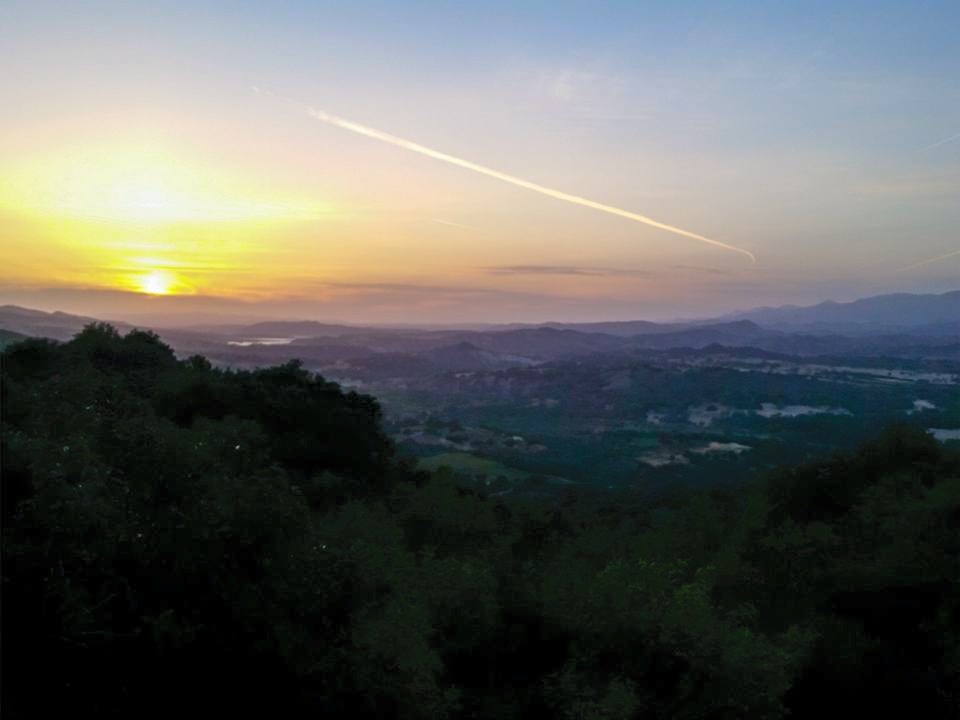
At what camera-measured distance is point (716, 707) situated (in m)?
10.1

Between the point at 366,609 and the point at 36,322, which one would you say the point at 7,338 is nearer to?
the point at 36,322

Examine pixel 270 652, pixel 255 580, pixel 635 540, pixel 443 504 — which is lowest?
pixel 635 540

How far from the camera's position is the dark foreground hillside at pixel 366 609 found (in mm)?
7449

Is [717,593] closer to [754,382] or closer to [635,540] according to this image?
[635,540]

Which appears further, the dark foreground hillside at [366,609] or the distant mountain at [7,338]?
the distant mountain at [7,338]

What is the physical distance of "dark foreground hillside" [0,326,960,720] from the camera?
745 cm

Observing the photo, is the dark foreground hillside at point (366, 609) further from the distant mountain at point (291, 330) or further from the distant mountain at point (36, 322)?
the distant mountain at point (291, 330)

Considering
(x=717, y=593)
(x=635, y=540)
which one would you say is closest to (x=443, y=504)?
(x=635, y=540)

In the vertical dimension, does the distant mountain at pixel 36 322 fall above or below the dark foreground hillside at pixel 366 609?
above

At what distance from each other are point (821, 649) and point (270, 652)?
1167 centimetres

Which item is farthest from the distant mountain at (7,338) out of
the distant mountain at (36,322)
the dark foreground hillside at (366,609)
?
the dark foreground hillside at (366,609)

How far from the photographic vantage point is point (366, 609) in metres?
9.38

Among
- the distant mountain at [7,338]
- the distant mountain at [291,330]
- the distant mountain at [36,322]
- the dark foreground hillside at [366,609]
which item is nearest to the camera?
the dark foreground hillside at [366,609]

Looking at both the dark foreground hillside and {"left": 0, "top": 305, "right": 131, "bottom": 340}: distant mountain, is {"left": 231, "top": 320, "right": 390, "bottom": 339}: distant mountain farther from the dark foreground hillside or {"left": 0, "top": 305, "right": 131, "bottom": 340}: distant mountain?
the dark foreground hillside
